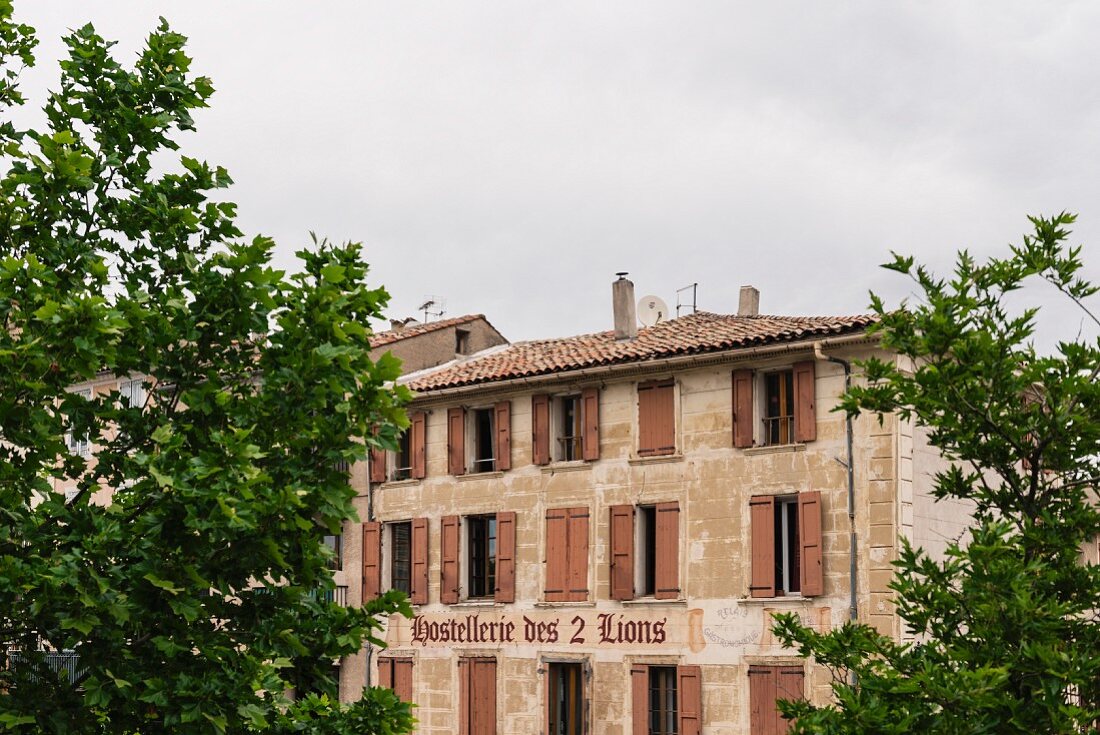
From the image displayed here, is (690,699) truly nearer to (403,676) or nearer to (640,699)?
(640,699)

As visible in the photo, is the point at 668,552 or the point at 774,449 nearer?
the point at 774,449

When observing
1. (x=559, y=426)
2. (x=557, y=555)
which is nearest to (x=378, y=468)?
(x=559, y=426)

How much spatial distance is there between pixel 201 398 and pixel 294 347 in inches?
27.5

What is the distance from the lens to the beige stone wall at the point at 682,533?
970 inches

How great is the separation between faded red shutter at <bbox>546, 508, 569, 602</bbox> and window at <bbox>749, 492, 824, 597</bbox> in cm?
396

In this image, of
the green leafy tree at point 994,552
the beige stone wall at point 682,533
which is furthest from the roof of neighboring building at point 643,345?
the green leafy tree at point 994,552

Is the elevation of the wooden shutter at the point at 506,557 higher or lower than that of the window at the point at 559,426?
lower

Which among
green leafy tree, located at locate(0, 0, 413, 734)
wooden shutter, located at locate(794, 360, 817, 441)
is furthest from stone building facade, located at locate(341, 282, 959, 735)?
green leafy tree, located at locate(0, 0, 413, 734)

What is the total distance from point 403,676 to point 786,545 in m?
8.84

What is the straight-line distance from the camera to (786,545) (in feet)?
84.1

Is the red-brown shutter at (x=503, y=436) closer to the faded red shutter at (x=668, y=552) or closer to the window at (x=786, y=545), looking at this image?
the faded red shutter at (x=668, y=552)

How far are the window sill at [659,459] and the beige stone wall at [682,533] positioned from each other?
3 cm

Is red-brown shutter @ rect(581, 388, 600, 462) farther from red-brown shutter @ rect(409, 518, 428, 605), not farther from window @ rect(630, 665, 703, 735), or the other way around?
red-brown shutter @ rect(409, 518, 428, 605)

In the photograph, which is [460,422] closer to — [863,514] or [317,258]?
[863,514]
